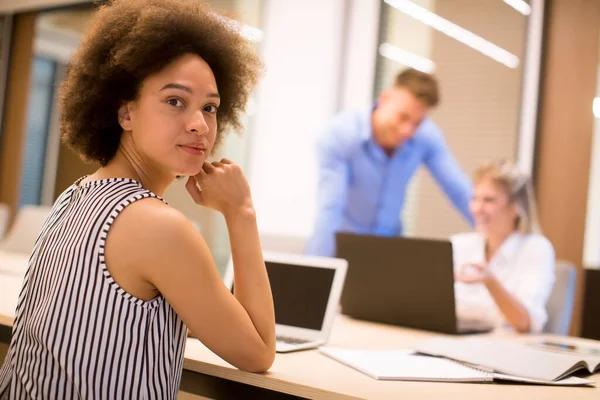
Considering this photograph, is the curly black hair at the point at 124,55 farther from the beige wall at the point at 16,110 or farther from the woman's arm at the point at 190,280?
the beige wall at the point at 16,110

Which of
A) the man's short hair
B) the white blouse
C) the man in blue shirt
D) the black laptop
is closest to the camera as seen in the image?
the black laptop

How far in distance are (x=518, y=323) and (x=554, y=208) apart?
5.03 feet

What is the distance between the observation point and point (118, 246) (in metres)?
1.10

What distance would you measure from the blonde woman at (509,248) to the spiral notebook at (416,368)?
103cm

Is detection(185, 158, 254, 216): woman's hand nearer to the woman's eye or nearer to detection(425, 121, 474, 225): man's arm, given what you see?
the woman's eye

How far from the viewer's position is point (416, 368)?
139cm

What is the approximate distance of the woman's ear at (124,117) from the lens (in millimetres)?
1285

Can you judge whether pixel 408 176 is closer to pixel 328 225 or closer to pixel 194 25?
pixel 328 225

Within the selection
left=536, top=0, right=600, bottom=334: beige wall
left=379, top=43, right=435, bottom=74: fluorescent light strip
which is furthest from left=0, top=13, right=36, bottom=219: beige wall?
left=536, top=0, right=600, bottom=334: beige wall

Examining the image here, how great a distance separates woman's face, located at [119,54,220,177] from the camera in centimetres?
122

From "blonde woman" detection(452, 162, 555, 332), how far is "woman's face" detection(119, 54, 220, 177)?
1.53 m

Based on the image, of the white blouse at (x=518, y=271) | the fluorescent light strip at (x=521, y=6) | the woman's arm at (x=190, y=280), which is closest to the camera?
the woman's arm at (x=190, y=280)

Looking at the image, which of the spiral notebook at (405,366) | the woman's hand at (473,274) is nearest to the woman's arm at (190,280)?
the spiral notebook at (405,366)


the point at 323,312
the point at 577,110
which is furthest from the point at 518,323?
the point at 577,110
